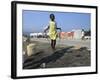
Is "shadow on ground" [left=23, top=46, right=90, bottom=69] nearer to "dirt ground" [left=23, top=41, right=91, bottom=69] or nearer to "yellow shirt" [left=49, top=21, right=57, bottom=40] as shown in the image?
"dirt ground" [left=23, top=41, right=91, bottom=69]

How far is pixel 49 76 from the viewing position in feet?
6.18

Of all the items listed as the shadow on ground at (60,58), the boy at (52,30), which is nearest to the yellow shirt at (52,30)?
the boy at (52,30)

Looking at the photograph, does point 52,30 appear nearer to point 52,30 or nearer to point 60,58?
point 52,30

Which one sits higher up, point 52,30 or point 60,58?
point 52,30

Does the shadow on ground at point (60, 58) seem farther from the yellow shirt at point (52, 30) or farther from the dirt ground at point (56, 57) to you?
the yellow shirt at point (52, 30)

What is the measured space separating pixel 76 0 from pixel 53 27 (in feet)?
1.07

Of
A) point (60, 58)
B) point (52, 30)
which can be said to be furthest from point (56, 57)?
point (52, 30)

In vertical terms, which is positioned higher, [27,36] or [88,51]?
[27,36]

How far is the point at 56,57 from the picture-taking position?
75.5 inches

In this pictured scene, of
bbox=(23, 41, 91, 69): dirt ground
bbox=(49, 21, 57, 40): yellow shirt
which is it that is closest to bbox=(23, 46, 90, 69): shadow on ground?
bbox=(23, 41, 91, 69): dirt ground
